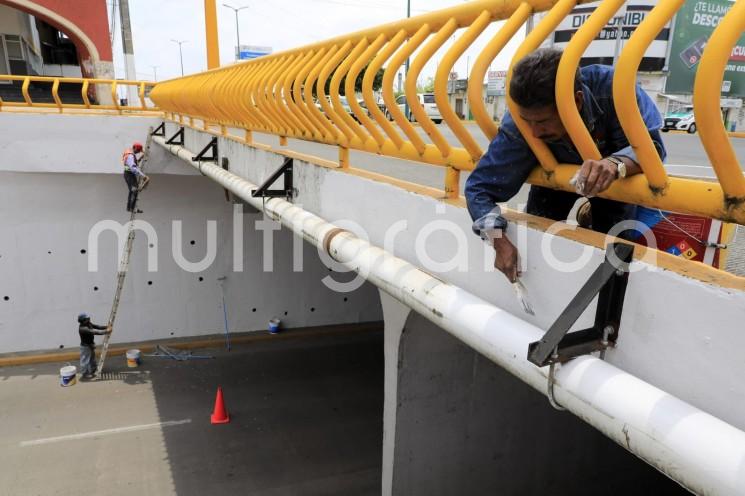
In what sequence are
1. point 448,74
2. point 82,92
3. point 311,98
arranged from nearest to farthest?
point 448,74
point 311,98
point 82,92

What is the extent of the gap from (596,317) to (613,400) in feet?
1.03

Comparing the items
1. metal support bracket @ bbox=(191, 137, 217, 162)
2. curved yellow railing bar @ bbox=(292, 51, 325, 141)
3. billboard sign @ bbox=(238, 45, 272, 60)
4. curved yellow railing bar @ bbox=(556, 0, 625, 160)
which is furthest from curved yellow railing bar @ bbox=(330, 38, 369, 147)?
billboard sign @ bbox=(238, 45, 272, 60)

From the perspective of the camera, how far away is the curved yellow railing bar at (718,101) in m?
1.07

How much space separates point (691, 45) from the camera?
77.8ft

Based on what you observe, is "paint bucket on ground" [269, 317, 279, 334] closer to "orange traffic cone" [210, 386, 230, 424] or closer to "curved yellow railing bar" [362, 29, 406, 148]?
"orange traffic cone" [210, 386, 230, 424]

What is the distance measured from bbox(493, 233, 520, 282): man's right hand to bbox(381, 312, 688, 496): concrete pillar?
168 centimetres

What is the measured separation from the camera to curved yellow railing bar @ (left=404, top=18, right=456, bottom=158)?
2.10 meters

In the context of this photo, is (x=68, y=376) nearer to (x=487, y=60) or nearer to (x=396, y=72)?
(x=396, y=72)

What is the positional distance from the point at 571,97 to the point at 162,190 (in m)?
10.8

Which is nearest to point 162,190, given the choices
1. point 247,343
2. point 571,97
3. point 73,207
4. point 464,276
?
point 73,207

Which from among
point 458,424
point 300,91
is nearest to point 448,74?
point 300,91

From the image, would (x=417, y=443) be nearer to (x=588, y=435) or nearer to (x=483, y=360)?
(x=483, y=360)

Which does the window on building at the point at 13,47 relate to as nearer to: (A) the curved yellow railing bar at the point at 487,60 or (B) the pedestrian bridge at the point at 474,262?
(B) the pedestrian bridge at the point at 474,262

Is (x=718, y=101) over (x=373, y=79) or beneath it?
beneath
